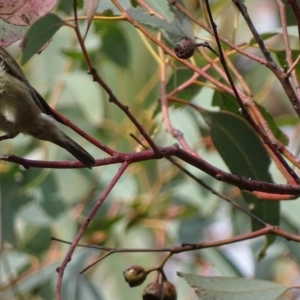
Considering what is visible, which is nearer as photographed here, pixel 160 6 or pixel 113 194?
pixel 160 6

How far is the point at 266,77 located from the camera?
230 centimetres

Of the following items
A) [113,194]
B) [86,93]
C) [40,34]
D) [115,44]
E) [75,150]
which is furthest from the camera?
[113,194]

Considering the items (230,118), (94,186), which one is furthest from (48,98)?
(230,118)

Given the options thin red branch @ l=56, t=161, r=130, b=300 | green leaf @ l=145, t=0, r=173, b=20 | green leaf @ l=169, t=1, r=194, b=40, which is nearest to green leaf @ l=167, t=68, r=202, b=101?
green leaf @ l=145, t=0, r=173, b=20

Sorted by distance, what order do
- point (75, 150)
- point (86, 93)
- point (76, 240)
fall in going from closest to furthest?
point (76, 240) → point (75, 150) → point (86, 93)

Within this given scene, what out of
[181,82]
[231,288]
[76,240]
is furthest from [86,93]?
[76,240]

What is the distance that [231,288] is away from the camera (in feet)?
4.00

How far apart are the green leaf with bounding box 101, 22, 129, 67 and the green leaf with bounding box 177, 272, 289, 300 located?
3.23ft

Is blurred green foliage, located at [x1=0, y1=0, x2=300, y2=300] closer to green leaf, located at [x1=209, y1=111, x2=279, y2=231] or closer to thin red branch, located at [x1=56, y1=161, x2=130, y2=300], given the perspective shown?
green leaf, located at [x1=209, y1=111, x2=279, y2=231]

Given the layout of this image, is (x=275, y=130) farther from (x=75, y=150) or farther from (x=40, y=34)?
(x=40, y=34)

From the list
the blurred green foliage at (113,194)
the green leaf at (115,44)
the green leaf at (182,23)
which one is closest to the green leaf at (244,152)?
the green leaf at (182,23)

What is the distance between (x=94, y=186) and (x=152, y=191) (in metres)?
0.19

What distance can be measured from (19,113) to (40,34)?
37 cm

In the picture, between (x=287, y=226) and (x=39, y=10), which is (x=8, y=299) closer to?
(x=287, y=226)
